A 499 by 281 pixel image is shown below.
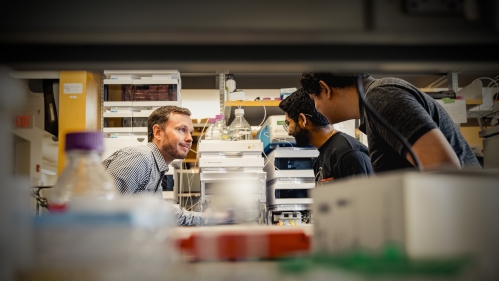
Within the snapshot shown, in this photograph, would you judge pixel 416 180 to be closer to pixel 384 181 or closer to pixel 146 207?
pixel 384 181

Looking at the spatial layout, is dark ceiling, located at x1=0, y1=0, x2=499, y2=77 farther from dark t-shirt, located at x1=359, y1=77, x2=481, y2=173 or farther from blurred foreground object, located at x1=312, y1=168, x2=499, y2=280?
dark t-shirt, located at x1=359, y1=77, x2=481, y2=173

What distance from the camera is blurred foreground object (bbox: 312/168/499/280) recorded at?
0.45 meters

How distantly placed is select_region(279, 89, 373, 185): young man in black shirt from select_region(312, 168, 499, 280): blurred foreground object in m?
1.61

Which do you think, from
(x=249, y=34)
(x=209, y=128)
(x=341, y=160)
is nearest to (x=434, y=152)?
(x=249, y=34)

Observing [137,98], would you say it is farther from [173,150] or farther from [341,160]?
[341,160]

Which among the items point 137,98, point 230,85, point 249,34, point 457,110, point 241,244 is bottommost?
point 241,244

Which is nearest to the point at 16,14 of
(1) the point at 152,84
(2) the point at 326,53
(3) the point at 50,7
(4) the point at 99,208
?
(3) the point at 50,7

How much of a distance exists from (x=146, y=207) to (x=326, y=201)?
23 centimetres

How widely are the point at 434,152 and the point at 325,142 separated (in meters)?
1.42

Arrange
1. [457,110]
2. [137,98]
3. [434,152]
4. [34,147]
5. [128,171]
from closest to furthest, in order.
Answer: [434,152] < [128,171] < [457,110] < [137,98] < [34,147]

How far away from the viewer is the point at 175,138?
2.89 metres

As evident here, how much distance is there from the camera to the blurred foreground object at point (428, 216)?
1.49ft

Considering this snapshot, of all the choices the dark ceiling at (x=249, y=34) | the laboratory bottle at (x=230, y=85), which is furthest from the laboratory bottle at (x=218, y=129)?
the dark ceiling at (x=249, y=34)

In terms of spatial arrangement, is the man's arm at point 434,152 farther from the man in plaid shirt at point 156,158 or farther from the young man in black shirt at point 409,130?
the man in plaid shirt at point 156,158
